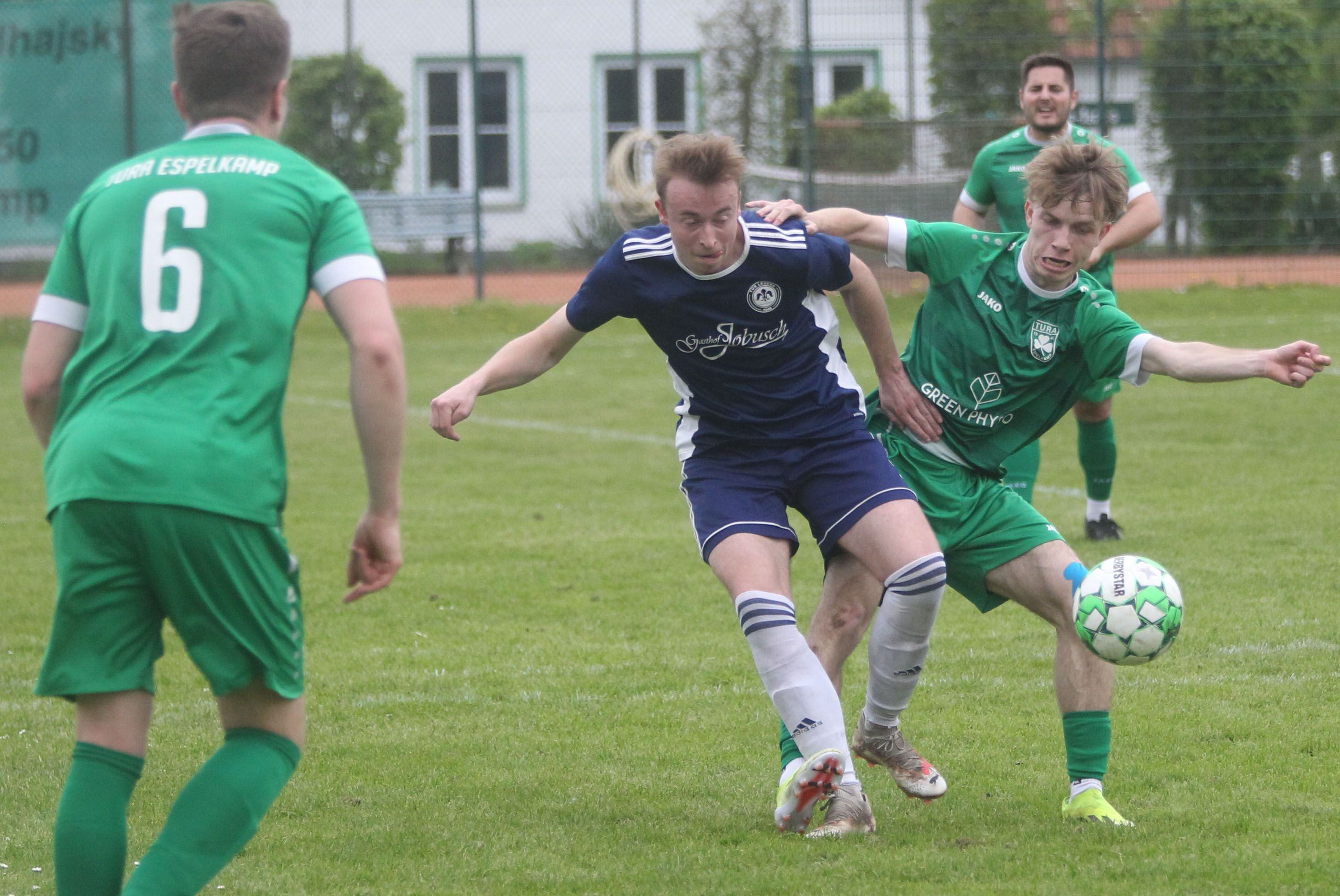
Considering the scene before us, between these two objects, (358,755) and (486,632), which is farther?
(486,632)

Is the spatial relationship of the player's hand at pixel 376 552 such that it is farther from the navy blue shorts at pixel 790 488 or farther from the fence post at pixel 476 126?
the fence post at pixel 476 126

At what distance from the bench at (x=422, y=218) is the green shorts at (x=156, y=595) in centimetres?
1885

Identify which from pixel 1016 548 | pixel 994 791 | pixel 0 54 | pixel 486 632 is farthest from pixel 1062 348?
pixel 0 54

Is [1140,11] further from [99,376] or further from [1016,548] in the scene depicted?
[99,376]

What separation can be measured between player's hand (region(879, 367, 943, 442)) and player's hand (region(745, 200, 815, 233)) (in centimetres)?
48

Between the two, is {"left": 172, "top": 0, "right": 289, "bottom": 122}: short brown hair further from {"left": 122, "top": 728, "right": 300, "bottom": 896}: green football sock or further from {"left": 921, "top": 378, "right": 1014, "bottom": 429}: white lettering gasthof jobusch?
{"left": 921, "top": 378, "right": 1014, "bottom": 429}: white lettering gasthof jobusch

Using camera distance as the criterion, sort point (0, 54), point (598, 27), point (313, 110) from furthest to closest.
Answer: point (598, 27), point (313, 110), point (0, 54)

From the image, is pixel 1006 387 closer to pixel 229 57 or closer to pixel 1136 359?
pixel 1136 359

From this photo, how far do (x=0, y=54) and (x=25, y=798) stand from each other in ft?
52.6

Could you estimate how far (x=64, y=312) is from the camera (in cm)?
304

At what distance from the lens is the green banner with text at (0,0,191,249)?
715 inches

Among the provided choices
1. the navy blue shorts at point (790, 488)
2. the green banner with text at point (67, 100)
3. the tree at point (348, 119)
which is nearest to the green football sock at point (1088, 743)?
the navy blue shorts at point (790, 488)

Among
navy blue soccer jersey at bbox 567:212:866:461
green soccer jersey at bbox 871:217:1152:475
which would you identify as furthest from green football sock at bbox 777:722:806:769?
green soccer jersey at bbox 871:217:1152:475

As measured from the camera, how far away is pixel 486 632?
6.30 m
